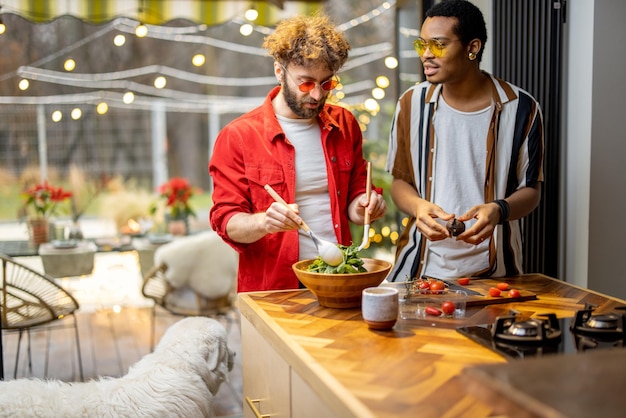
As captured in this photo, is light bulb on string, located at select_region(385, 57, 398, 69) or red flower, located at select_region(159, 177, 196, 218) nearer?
light bulb on string, located at select_region(385, 57, 398, 69)

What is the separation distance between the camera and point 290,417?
5.67 feet

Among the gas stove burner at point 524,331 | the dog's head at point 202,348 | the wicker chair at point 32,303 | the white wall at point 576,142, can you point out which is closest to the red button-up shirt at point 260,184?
the dog's head at point 202,348

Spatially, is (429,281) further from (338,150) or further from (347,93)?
(347,93)

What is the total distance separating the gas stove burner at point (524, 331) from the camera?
1.55 m

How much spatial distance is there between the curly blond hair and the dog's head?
1104 millimetres

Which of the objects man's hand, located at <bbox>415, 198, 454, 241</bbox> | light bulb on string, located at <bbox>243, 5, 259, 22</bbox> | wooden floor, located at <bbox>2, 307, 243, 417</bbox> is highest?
light bulb on string, located at <bbox>243, 5, 259, 22</bbox>

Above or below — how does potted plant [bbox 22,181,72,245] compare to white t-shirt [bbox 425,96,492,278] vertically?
below

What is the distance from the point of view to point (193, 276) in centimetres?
450

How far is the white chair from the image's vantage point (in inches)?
177

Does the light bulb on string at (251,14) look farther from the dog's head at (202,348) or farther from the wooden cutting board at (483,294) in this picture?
the wooden cutting board at (483,294)

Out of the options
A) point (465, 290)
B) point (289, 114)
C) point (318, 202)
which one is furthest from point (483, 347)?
point (289, 114)

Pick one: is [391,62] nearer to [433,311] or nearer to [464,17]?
[464,17]

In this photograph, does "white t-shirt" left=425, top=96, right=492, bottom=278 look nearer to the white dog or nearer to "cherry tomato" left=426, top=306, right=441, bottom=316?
"cherry tomato" left=426, top=306, right=441, bottom=316

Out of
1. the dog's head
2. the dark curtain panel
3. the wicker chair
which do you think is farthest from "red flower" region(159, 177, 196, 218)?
the dark curtain panel
